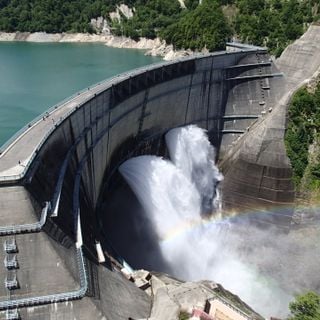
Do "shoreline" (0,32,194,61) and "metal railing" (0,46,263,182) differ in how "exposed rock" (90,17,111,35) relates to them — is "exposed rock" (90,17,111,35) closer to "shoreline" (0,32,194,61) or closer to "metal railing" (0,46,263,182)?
"shoreline" (0,32,194,61)

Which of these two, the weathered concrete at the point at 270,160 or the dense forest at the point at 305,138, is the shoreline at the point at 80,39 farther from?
the dense forest at the point at 305,138

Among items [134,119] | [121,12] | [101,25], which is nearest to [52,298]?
[134,119]

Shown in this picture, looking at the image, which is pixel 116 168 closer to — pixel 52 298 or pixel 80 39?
pixel 52 298

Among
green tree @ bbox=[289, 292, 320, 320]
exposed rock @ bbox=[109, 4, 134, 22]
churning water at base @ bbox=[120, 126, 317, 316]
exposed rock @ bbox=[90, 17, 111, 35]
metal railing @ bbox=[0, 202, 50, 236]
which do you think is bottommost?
churning water at base @ bbox=[120, 126, 317, 316]

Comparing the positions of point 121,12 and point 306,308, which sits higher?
point 121,12

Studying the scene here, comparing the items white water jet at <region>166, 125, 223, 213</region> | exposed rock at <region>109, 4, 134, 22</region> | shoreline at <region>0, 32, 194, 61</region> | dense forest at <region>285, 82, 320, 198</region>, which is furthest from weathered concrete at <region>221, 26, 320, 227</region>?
exposed rock at <region>109, 4, 134, 22</region>

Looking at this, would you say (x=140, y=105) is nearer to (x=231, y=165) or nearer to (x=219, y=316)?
(x=231, y=165)

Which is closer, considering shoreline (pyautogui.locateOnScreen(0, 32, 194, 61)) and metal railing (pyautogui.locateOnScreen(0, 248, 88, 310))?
metal railing (pyautogui.locateOnScreen(0, 248, 88, 310))
